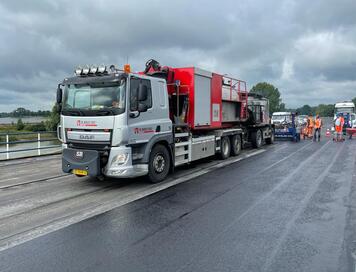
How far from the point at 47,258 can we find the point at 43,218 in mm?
1662

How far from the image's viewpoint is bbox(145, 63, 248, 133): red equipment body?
1014 cm

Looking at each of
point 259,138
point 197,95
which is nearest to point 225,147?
point 197,95

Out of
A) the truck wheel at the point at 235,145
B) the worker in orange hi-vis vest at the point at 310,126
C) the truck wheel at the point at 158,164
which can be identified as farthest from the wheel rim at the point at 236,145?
the worker in orange hi-vis vest at the point at 310,126

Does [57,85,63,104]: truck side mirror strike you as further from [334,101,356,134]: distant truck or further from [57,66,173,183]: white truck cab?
[334,101,356,134]: distant truck

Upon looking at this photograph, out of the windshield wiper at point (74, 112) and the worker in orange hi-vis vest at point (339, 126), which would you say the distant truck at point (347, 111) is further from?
the windshield wiper at point (74, 112)

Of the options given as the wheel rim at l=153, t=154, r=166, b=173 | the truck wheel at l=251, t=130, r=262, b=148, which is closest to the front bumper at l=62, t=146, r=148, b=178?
the wheel rim at l=153, t=154, r=166, b=173

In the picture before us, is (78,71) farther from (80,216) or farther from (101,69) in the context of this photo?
(80,216)

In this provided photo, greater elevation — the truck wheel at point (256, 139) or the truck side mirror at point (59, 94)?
the truck side mirror at point (59, 94)

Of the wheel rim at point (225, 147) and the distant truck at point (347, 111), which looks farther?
the distant truck at point (347, 111)

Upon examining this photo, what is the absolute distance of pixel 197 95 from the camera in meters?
10.4

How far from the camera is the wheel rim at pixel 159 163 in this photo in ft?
27.4

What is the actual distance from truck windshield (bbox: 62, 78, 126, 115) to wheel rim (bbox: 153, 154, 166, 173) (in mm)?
1751

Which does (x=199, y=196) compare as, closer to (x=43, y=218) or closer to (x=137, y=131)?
(x=137, y=131)

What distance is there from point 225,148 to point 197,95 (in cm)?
335
